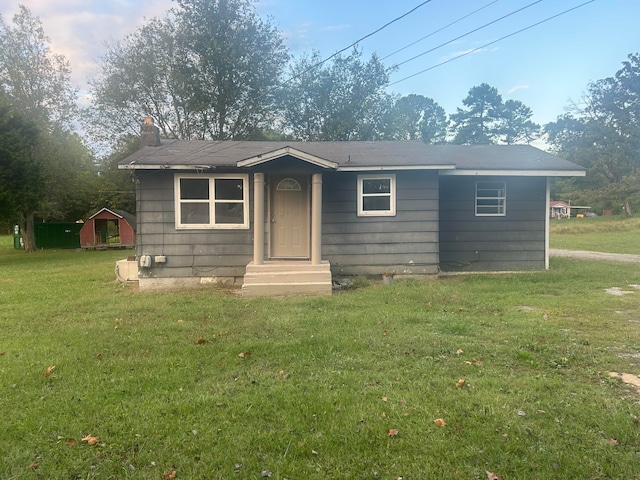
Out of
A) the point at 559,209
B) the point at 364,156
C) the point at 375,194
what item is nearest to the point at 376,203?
the point at 375,194

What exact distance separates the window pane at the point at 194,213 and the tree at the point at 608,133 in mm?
43482

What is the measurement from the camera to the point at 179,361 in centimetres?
416

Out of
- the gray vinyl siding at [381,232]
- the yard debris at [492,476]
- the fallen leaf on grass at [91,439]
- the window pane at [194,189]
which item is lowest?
the yard debris at [492,476]

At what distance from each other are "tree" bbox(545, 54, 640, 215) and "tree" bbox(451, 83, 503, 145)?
33.8 ft

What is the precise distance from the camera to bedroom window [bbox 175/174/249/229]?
9.12 m

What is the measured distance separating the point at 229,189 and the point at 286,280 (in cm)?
262

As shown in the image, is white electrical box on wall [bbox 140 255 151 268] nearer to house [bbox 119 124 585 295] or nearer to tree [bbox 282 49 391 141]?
house [bbox 119 124 585 295]

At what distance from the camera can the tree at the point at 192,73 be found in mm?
25156

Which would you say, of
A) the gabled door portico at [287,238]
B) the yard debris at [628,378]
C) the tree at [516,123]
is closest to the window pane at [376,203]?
the gabled door portico at [287,238]

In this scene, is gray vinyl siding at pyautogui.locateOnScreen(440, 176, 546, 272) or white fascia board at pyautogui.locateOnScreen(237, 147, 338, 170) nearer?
white fascia board at pyautogui.locateOnScreen(237, 147, 338, 170)

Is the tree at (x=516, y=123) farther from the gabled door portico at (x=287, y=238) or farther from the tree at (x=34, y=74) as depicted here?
the gabled door portico at (x=287, y=238)

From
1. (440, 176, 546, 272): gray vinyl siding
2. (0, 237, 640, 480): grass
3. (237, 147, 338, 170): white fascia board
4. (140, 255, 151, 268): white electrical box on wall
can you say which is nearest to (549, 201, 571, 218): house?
(440, 176, 546, 272): gray vinyl siding

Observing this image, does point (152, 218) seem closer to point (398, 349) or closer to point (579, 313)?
point (398, 349)

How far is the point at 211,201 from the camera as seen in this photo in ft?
30.1
